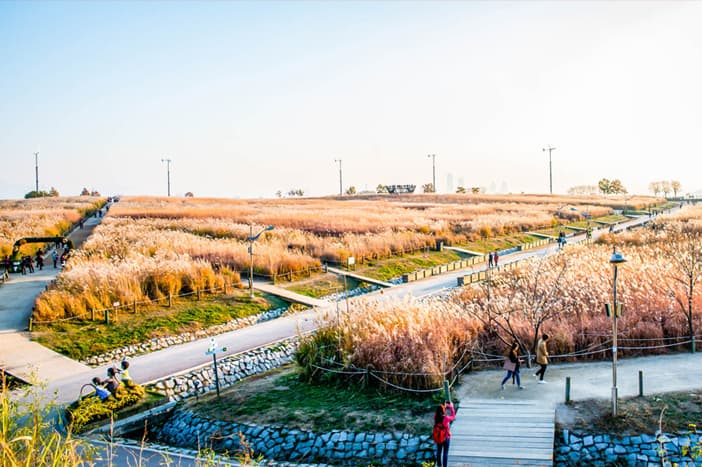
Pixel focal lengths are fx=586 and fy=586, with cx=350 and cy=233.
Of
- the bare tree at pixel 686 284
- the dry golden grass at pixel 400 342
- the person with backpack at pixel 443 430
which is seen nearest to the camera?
the person with backpack at pixel 443 430

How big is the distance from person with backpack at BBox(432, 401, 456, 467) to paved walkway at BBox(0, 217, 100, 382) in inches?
347

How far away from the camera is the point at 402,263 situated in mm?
39750

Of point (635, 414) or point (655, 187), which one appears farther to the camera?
point (655, 187)

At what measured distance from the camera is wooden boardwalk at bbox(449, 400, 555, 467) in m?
11.9

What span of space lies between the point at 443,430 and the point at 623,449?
12.6ft

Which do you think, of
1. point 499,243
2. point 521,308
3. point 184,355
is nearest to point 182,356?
point 184,355

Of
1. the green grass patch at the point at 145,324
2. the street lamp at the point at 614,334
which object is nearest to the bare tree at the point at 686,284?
the street lamp at the point at 614,334

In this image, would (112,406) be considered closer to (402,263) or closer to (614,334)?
(614,334)

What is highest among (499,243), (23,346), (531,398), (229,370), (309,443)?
(499,243)

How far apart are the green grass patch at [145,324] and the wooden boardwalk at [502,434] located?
45.1 ft

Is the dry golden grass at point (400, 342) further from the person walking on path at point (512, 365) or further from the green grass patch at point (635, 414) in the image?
the green grass patch at point (635, 414)

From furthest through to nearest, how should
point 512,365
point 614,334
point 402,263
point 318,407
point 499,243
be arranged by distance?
point 499,243
point 402,263
point 318,407
point 512,365
point 614,334

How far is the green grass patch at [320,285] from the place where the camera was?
31469 mm

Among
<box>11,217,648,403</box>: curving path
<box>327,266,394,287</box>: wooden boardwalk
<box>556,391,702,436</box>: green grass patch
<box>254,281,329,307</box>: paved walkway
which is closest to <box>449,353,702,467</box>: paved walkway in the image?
<box>556,391,702,436</box>: green grass patch
